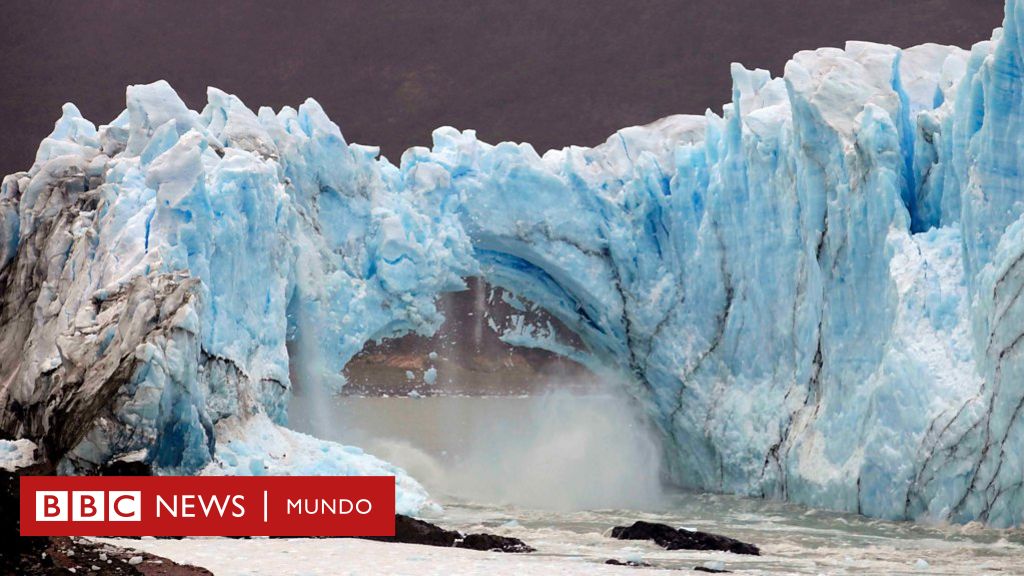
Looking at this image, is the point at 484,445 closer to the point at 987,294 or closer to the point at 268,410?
the point at 268,410

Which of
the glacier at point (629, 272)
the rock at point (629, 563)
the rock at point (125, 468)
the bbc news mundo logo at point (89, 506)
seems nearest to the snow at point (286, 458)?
the glacier at point (629, 272)

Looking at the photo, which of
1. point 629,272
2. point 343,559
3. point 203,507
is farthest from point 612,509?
point 343,559

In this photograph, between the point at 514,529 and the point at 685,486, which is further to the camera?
the point at 685,486

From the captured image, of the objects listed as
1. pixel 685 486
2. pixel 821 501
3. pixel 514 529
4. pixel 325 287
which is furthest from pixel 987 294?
pixel 325 287

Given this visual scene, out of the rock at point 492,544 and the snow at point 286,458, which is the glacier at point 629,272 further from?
the rock at point 492,544

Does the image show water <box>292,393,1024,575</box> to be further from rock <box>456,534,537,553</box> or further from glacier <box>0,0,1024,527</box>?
glacier <box>0,0,1024,527</box>
